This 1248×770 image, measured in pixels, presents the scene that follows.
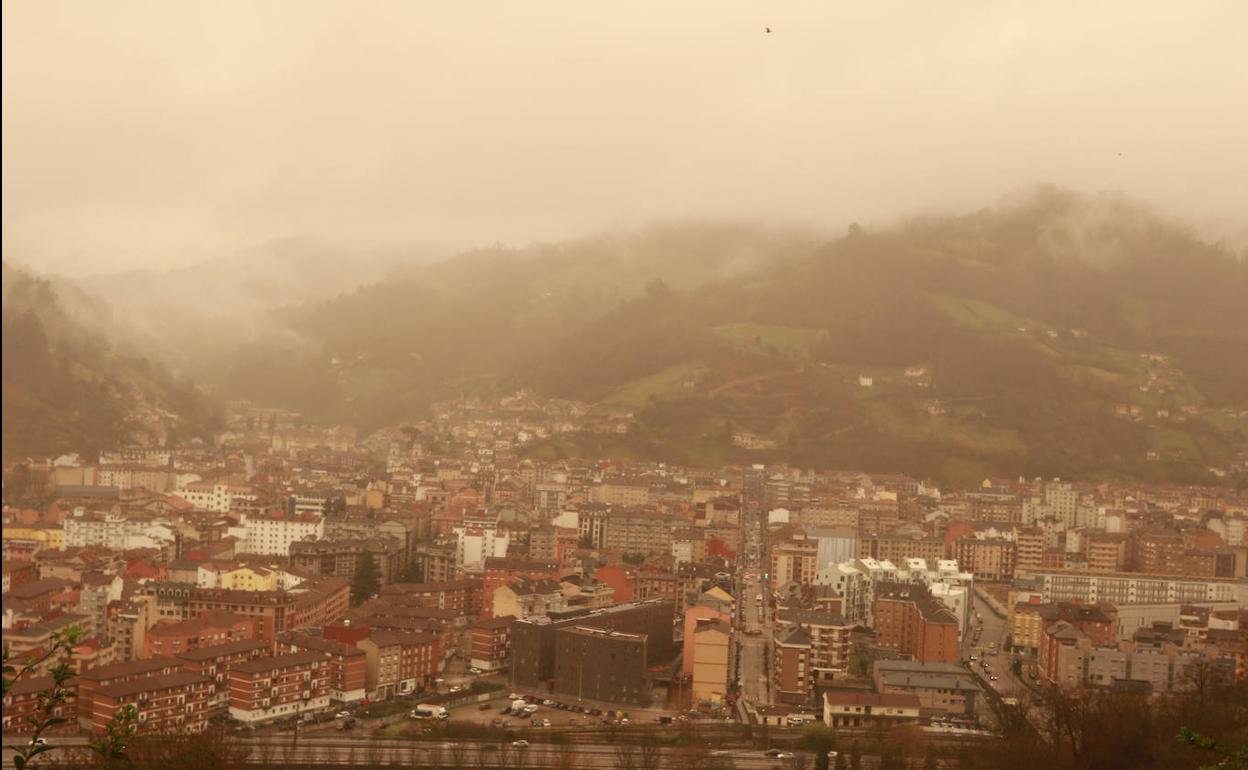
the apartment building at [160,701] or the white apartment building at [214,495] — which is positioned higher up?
the white apartment building at [214,495]

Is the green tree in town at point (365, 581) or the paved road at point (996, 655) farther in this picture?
the green tree in town at point (365, 581)

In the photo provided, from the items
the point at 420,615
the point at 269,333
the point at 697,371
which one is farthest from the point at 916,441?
the point at 269,333

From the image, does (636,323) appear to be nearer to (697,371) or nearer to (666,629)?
(697,371)

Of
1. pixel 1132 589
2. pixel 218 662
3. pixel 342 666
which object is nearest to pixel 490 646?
pixel 342 666

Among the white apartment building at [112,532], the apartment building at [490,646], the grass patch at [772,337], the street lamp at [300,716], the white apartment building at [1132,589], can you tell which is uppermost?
the grass patch at [772,337]

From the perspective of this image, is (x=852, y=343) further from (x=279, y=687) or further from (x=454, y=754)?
(x=454, y=754)

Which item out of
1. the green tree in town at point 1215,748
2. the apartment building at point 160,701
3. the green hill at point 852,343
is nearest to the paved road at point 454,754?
the apartment building at point 160,701

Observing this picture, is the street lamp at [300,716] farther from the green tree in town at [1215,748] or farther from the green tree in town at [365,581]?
the green tree in town at [1215,748]

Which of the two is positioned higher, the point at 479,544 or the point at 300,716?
the point at 479,544
